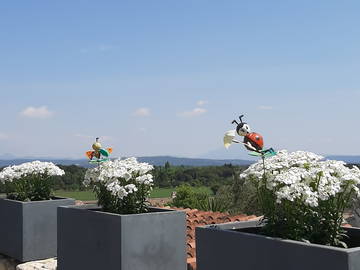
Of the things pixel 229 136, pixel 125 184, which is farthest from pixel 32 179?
pixel 229 136

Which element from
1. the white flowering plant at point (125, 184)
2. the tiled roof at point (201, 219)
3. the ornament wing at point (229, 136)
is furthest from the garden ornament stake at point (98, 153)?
the ornament wing at point (229, 136)

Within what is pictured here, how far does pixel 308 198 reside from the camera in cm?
330

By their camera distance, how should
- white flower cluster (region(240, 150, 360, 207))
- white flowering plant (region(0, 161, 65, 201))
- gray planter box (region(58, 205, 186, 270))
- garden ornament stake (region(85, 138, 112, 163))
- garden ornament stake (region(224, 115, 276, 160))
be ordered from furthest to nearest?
white flowering plant (region(0, 161, 65, 201)) < garden ornament stake (region(85, 138, 112, 163)) < gray planter box (region(58, 205, 186, 270)) < garden ornament stake (region(224, 115, 276, 160)) < white flower cluster (region(240, 150, 360, 207))

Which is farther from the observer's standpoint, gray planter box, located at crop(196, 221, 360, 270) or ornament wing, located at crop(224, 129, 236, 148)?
ornament wing, located at crop(224, 129, 236, 148)

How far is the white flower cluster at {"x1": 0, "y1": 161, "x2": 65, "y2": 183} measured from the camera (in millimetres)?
7234

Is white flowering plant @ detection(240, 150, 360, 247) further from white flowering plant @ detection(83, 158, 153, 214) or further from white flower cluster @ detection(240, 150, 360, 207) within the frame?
white flowering plant @ detection(83, 158, 153, 214)

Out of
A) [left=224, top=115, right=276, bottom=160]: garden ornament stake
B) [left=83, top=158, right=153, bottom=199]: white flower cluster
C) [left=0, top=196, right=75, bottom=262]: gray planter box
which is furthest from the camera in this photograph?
[left=0, top=196, right=75, bottom=262]: gray planter box

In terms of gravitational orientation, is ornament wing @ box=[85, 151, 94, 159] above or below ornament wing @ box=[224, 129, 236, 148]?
below

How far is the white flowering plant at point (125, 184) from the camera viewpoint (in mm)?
5098

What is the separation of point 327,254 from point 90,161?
381 centimetres

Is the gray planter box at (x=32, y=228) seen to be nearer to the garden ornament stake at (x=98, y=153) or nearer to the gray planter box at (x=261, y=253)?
the garden ornament stake at (x=98, y=153)

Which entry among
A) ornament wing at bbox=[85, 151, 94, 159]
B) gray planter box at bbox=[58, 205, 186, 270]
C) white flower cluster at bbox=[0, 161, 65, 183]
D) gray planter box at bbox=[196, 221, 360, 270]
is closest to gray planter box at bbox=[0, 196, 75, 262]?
white flower cluster at bbox=[0, 161, 65, 183]

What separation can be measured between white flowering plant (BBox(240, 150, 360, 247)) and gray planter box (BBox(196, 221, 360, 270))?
0.82ft

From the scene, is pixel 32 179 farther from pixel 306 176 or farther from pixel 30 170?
pixel 306 176
